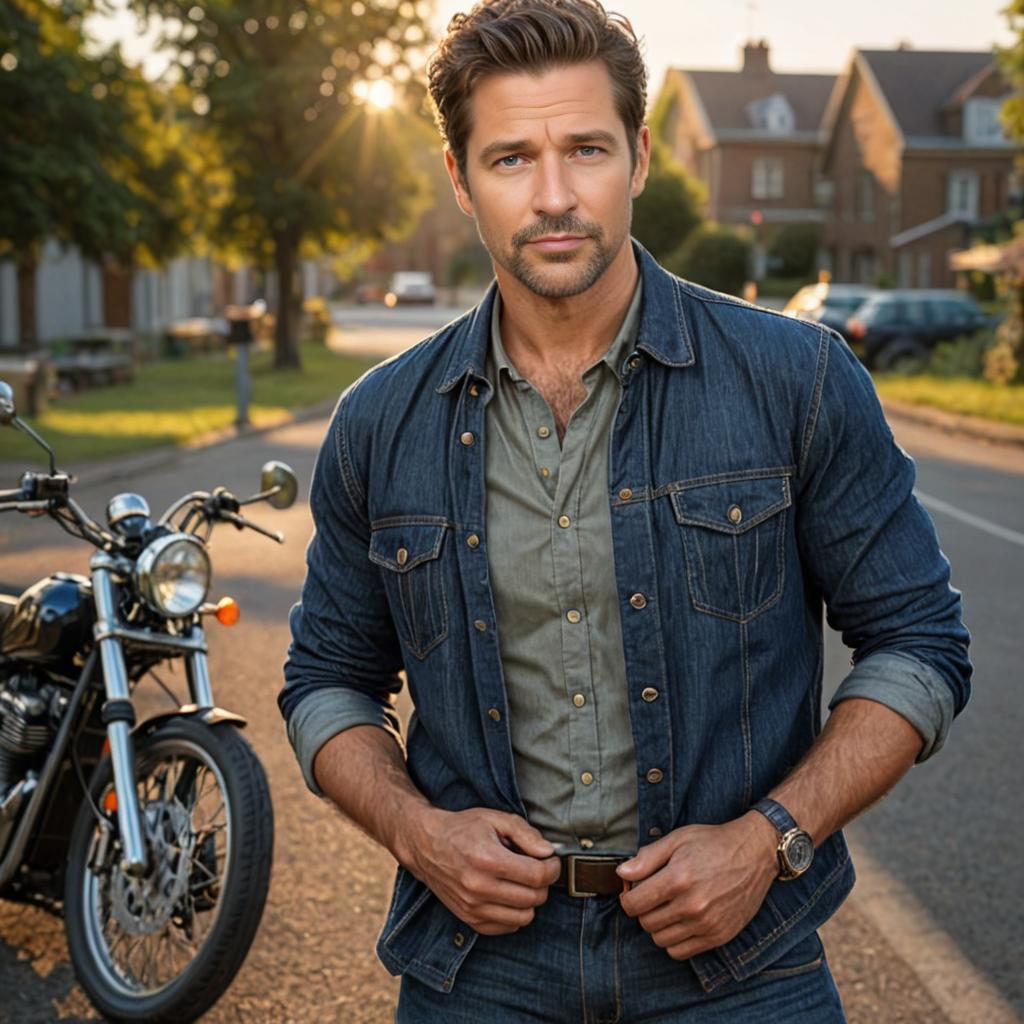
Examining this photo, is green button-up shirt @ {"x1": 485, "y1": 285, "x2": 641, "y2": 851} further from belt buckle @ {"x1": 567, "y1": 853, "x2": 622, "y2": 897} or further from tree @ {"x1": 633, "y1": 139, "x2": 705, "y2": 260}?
tree @ {"x1": 633, "y1": 139, "x2": 705, "y2": 260}

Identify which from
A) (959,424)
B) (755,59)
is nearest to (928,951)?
(959,424)

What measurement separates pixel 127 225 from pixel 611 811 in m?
19.2

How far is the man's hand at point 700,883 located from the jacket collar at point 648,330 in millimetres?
607

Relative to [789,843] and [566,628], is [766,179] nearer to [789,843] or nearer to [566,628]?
[566,628]

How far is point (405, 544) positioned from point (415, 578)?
49 millimetres

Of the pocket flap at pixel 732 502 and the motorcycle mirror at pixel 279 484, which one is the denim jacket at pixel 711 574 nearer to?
the pocket flap at pixel 732 502

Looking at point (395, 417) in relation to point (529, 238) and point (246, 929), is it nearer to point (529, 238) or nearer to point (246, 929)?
point (529, 238)

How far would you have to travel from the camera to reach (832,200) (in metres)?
69.2

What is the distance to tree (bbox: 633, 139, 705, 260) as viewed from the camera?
191 ft

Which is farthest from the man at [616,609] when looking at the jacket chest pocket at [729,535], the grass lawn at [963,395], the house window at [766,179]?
the house window at [766,179]

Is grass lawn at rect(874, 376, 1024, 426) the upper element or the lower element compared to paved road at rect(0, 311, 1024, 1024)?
lower

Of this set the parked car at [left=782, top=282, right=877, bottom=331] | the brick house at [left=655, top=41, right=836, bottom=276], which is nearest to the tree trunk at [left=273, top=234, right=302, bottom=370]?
the parked car at [left=782, top=282, right=877, bottom=331]

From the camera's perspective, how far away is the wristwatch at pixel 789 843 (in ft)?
6.81

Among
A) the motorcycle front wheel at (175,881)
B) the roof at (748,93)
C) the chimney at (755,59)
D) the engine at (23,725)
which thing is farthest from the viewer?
the chimney at (755,59)
